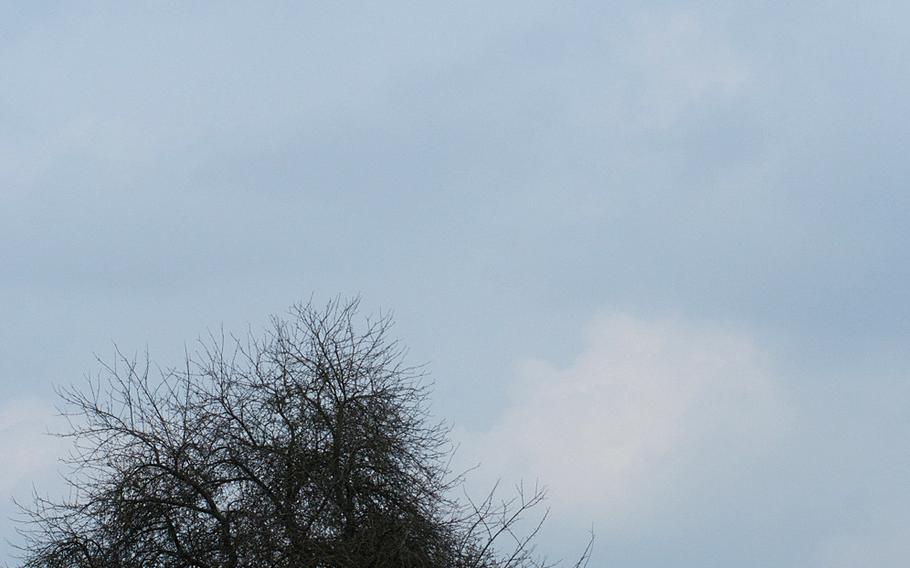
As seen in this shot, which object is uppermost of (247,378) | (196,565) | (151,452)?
(247,378)

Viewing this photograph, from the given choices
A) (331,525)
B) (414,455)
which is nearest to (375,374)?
(414,455)

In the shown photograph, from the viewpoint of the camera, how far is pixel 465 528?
792 inches

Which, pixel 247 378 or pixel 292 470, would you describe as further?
pixel 247 378

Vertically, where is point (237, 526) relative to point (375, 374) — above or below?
below

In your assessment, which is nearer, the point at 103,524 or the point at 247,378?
the point at 103,524

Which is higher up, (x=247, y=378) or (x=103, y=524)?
(x=247, y=378)

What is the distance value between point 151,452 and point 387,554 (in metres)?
3.87

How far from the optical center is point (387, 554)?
19.0 m

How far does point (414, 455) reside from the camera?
20.8m

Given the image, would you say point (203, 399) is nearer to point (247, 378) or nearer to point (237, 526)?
point (247, 378)

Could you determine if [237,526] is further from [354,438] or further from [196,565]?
[354,438]

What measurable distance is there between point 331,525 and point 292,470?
996mm

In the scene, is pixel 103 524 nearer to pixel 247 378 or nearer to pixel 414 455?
pixel 247 378

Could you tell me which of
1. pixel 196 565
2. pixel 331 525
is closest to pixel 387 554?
pixel 331 525
